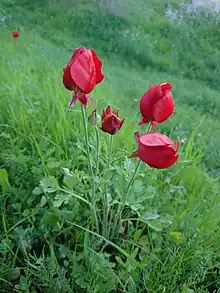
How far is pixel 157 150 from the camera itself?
1190mm

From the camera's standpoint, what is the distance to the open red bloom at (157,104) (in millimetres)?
1268

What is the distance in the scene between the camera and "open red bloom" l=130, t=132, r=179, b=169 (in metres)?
1.19

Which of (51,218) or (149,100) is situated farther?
(51,218)

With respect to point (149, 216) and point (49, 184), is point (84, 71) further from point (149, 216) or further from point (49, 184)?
point (149, 216)

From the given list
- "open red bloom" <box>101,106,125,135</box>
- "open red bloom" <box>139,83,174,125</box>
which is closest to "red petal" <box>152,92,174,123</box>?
"open red bloom" <box>139,83,174,125</box>

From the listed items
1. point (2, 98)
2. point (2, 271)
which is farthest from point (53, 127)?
point (2, 271)

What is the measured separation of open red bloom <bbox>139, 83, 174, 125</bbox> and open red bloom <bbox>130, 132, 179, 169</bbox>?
95 millimetres

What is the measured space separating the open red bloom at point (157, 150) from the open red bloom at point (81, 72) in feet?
0.71

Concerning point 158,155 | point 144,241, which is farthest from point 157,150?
point 144,241

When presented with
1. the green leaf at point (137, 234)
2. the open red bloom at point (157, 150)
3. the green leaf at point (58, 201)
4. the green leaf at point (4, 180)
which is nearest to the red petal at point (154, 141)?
the open red bloom at point (157, 150)

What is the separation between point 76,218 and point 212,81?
6527mm

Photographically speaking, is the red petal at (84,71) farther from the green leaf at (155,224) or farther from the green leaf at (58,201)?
the green leaf at (155,224)

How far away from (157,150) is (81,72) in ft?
0.99

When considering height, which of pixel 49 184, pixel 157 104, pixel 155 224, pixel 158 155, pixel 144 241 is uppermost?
pixel 157 104
